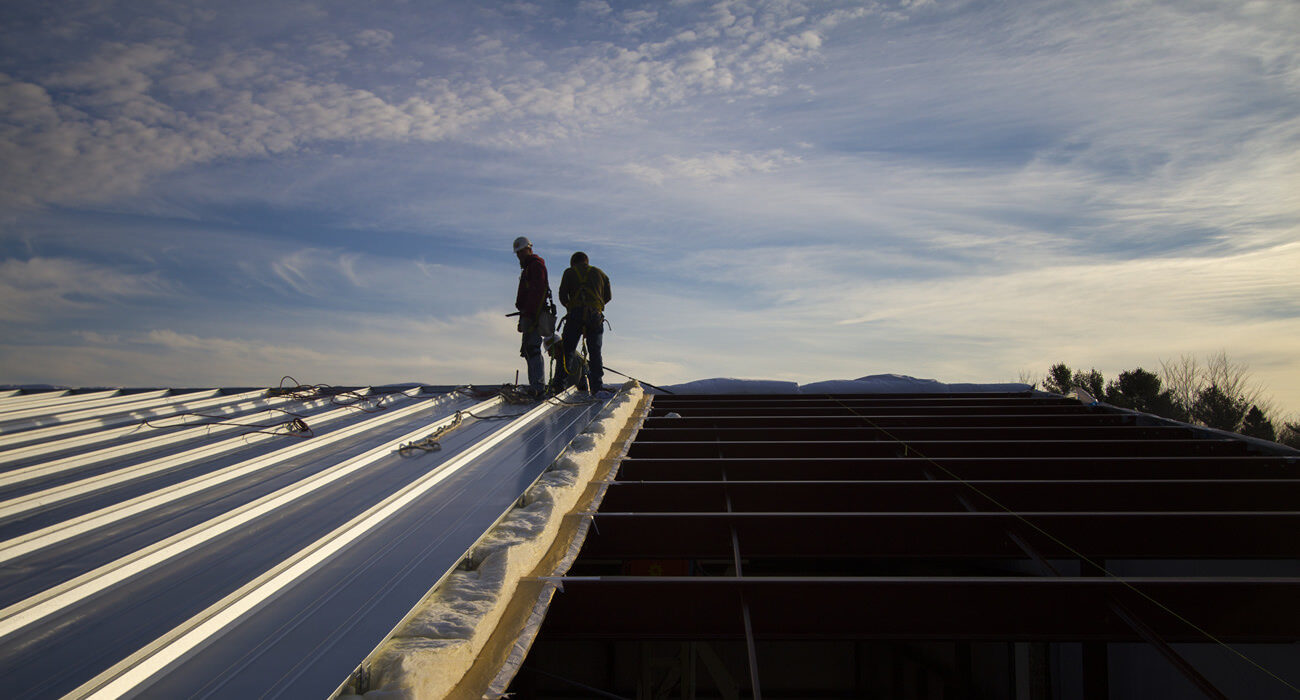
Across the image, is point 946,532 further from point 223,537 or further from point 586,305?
point 586,305

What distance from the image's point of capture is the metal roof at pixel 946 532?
2174mm

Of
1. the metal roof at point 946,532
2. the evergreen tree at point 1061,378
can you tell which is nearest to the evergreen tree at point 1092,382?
the evergreen tree at point 1061,378

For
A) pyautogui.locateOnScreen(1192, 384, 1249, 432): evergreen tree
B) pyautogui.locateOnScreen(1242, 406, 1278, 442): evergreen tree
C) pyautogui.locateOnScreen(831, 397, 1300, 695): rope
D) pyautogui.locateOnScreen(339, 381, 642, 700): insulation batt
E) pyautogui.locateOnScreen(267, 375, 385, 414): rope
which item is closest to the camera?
pyautogui.locateOnScreen(339, 381, 642, 700): insulation batt

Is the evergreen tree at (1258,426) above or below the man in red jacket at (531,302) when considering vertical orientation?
below

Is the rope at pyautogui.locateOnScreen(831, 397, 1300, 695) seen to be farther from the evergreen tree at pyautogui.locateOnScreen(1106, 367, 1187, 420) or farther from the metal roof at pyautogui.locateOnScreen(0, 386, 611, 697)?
the evergreen tree at pyautogui.locateOnScreen(1106, 367, 1187, 420)

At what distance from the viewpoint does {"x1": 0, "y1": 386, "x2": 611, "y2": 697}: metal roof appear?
1.81m

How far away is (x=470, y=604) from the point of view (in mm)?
2053

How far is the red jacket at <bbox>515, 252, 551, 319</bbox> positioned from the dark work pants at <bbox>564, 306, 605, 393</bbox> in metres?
0.35

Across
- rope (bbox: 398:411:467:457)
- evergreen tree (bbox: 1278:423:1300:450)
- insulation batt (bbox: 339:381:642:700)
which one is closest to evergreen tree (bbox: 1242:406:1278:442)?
evergreen tree (bbox: 1278:423:1300:450)

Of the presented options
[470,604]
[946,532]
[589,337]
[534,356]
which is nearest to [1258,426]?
[589,337]

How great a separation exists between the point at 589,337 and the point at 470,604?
554cm

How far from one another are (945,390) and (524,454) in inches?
250

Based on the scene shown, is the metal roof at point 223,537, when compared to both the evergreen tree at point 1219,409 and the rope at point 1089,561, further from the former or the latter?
the evergreen tree at point 1219,409

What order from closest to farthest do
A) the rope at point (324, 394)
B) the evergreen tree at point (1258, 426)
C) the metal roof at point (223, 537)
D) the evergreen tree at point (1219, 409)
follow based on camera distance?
the metal roof at point (223, 537) → the rope at point (324, 394) → the evergreen tree at point (1258, 426) → the evergreen tree at point (1219, 409)
